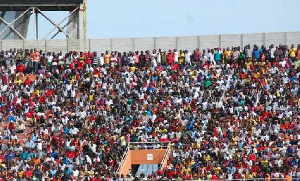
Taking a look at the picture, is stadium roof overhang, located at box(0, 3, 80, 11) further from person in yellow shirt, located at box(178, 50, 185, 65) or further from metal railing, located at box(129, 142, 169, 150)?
metal railing, located at box(129, 142, 169, 150)

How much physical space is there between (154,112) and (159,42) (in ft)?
34.9

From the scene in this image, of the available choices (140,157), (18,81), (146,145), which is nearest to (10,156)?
(140,157)

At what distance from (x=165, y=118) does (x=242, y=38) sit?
37.3 ft

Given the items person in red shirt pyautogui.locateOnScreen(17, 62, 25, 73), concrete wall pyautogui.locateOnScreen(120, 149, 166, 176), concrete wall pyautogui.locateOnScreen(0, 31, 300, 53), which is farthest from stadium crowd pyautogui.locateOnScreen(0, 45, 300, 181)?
concrete wall pyautogui.locateOnScreen(0, 31, 300, 53)

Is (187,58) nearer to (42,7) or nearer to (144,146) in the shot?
(144,146)

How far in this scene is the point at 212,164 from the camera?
160ft

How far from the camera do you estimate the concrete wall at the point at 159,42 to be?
203 feet

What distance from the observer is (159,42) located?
63.7 meters

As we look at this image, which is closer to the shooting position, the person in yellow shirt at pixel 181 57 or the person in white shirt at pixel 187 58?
the person in white shirt at pixel 187 58

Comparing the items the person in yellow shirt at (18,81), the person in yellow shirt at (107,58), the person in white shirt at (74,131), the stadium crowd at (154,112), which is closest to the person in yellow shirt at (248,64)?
the stadium crowd at (154,112)

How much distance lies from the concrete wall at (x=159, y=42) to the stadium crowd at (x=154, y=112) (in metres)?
2.16

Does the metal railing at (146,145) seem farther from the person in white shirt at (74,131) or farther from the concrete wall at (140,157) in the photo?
the person in white shirt at (74,131)

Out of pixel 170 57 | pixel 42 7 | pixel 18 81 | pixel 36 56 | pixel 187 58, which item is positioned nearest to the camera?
pixel 187 58

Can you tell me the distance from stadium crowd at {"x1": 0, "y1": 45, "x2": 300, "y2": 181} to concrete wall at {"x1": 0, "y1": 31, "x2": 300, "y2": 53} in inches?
85.0
